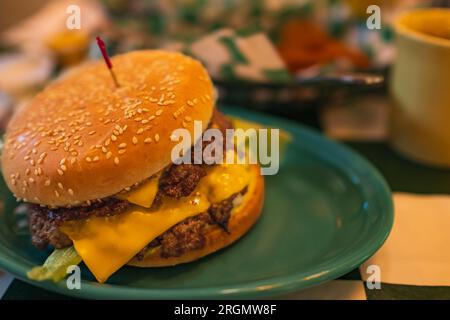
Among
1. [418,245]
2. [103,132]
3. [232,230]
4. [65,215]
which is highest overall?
[103,132]

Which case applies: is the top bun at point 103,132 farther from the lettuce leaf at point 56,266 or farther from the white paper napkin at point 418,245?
the white paper napkin at point 418,245

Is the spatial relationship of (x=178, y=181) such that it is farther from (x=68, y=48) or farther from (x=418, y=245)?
(x=68, y=48)

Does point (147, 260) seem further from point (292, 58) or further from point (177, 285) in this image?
point (292, 58)

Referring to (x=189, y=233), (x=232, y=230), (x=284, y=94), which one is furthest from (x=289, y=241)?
(x=284, y=94)

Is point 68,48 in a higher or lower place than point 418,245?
higher

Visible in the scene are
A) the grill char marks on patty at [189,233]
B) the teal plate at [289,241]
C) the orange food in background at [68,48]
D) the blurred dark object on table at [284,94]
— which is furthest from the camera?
the orange food in background at [68,48]

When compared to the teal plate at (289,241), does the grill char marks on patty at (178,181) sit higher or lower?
higher

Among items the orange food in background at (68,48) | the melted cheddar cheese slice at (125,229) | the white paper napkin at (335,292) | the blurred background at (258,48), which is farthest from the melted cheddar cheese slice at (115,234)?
the orange food in background at (68,48)
